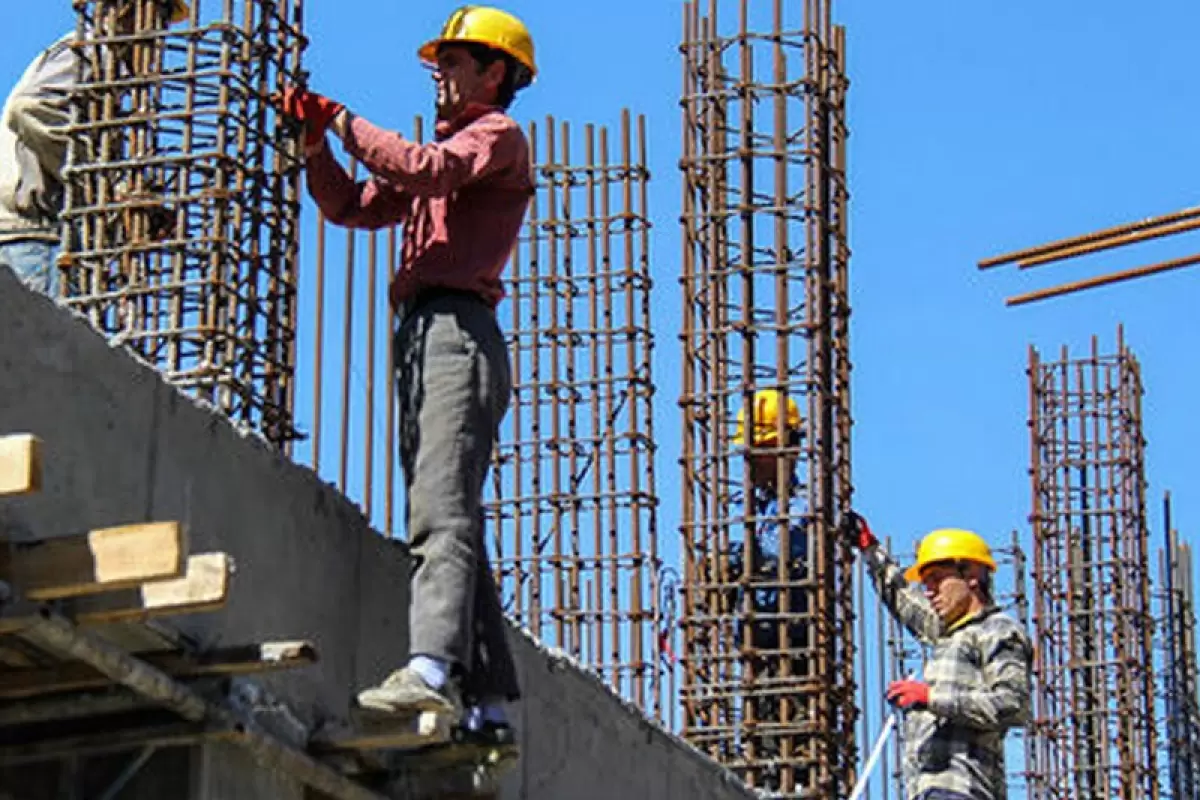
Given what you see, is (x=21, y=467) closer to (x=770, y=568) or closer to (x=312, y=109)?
(x=312, y=109)

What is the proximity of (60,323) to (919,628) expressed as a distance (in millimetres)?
5529

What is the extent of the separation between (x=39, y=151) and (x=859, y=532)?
501 cm

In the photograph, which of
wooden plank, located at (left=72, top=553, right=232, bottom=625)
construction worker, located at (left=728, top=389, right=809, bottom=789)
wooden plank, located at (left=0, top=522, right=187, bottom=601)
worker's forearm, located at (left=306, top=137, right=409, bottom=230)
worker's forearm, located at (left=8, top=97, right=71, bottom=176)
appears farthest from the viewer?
construction worker, located at (left=728, top=389, right=809, bottom=789)

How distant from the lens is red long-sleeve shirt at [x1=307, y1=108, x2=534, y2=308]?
312 inches

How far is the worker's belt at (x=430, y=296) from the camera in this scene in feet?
26.7

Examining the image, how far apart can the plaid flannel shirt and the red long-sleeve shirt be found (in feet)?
11.4

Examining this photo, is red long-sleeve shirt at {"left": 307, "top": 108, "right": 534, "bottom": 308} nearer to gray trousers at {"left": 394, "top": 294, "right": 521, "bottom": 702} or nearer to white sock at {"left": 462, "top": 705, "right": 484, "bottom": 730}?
gray trousers at {"left": 394, "top": 294, "right": 521, "bottom": 702}

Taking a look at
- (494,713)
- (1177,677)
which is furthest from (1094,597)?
(494,713)

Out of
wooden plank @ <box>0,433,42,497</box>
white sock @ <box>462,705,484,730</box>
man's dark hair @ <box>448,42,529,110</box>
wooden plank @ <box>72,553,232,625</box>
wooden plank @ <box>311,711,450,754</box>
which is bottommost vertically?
wooden plank @ <box>311,711,450,754</box>

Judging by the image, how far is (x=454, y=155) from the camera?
8.00 meters

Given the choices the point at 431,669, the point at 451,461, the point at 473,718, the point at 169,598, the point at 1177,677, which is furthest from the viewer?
the point at 1177,677

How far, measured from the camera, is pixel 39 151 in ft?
→ 33.4

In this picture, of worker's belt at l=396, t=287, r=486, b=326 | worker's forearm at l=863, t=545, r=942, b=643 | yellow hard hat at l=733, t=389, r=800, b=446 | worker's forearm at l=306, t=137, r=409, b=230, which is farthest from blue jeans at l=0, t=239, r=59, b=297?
yellow hard hat at l=733, t=389, r=800, b=446

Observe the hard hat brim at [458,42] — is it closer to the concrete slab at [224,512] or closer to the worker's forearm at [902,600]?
the concrete slab at [224,512]
